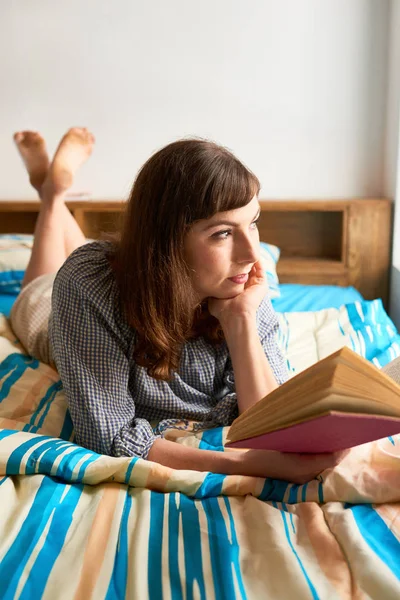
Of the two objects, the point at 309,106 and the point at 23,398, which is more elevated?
the point at 309,106

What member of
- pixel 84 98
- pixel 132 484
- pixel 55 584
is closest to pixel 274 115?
pixel 84 98

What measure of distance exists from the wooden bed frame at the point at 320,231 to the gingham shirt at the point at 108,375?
4.44 ft

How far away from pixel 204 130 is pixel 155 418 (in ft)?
5.58

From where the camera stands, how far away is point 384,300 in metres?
2.63

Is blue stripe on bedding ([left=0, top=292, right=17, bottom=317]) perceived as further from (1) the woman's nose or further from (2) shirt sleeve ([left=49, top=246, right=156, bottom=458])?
(1) the woman's nose

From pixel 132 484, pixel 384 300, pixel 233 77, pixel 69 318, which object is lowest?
pixel 384 300

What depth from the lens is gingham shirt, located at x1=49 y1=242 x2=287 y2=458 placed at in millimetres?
1130

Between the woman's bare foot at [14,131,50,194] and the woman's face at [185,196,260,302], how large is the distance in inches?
44.1

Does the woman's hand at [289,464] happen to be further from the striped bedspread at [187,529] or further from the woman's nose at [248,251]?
the woman's nose at [248,251]

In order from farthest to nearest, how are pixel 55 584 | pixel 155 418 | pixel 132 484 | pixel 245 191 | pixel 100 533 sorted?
pixel 155 418
pixel 245 191
pixel 132 484
pixel 100 533
pixel 55 584

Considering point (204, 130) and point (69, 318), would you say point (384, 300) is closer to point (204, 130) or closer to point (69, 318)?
point (204, 130)

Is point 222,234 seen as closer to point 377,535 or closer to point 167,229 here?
point 167,229

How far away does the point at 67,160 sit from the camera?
204 cm

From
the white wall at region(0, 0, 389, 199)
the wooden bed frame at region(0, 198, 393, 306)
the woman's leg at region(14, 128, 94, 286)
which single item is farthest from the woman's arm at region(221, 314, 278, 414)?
the white wall at region(0, 0, 389, 199)
